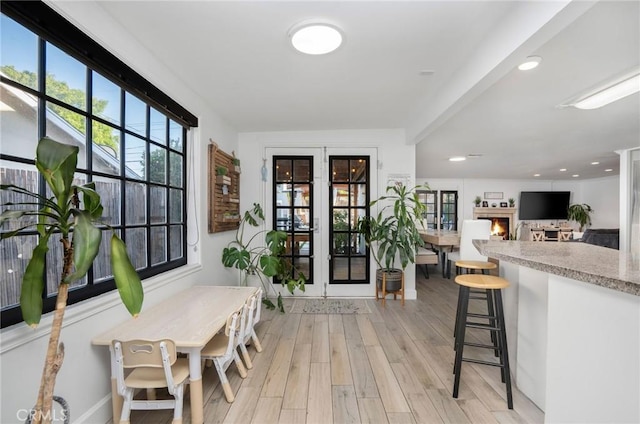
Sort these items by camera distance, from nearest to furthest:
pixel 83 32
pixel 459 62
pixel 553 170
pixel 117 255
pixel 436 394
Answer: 1. pixel 117 255
2. pixel 83 32
3. pixel 436 394
4. pixel 459 62
5. pixel 553 170

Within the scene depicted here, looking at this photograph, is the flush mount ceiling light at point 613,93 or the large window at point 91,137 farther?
the flush mount ceiling light at point 613,93

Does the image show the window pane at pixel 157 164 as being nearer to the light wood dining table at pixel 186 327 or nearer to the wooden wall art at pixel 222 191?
the wooden wall art at pixel 222 191

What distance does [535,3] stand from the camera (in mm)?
1405

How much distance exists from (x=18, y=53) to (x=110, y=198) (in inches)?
33.6

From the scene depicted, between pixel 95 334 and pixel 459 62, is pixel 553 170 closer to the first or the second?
pixel 459 62

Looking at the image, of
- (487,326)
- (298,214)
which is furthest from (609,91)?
(298,214)

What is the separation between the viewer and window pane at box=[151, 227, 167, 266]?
7.50 ft

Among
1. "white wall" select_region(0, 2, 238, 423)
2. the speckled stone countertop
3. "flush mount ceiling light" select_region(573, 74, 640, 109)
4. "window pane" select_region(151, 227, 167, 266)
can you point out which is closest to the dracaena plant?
"white wall" select_region(0, 2, 238, 423)

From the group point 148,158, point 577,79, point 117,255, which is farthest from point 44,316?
point 577,79

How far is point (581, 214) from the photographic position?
8.51m

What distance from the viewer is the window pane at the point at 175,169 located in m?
2.57

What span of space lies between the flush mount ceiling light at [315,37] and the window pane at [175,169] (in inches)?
60.5

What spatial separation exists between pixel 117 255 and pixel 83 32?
1353mm

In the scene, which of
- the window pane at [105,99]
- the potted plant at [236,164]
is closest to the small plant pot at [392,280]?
the potted plant at [236,164]
